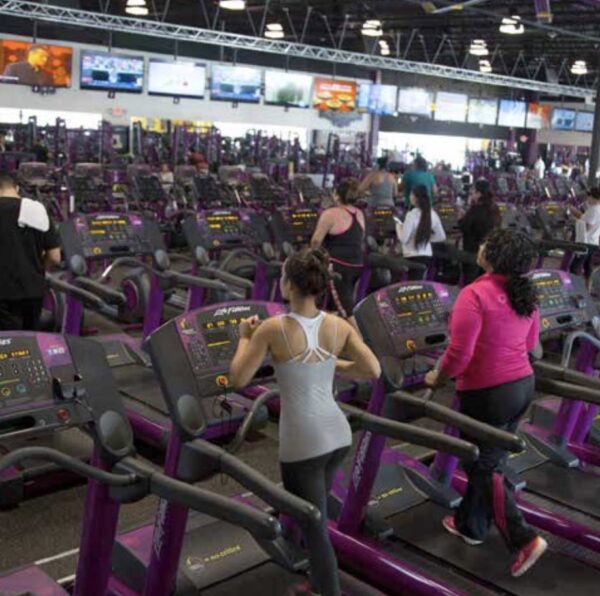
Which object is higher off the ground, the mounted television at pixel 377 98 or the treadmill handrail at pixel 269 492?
the mounted television at pixel 377 98

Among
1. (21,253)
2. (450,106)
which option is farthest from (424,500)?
(450,106)

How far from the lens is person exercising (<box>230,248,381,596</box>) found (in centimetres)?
273

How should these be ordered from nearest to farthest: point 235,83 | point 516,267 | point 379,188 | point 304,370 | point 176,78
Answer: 1. point 304,370
2. point 516,267
3. point 379,188
4. point 176,78
5. point 235,83

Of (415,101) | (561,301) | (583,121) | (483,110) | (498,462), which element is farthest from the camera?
(583,121)

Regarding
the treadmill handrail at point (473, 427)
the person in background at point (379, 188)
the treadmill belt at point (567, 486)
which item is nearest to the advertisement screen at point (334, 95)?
the person in background at point (379, 188)

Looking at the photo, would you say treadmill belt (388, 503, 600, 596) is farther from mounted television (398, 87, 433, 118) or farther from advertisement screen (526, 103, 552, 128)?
advertisement screen (526, 103, 552, 128)

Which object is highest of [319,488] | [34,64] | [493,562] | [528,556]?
[34,64]

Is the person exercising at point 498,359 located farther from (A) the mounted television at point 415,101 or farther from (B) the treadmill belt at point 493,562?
(A) the mounted television at point 415,101

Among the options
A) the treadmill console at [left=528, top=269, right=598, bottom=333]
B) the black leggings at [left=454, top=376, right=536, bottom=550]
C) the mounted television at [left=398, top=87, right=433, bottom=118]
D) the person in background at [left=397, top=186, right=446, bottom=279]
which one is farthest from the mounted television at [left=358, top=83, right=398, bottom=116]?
the black leggings at [left=454, top=376, right=536, bottom=550]

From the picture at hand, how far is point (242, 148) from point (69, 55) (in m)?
3.60

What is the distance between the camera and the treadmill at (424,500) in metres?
3.37

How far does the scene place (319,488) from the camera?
9.13 feet

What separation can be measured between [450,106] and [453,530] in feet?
64.7

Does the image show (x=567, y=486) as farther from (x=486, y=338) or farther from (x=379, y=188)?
(x=379, y=188)
